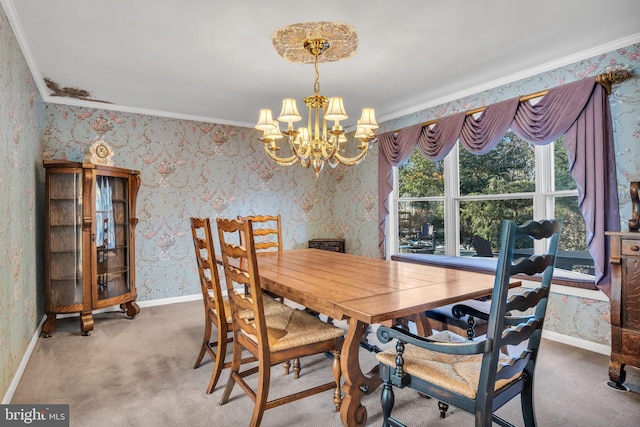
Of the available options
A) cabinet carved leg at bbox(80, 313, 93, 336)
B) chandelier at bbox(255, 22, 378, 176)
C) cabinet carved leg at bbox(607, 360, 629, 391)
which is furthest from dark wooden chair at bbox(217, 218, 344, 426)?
cabinet carved leg at bbox(80, 313, 93, 336)

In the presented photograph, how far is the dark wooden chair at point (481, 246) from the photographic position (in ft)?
11.8

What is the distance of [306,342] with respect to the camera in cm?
179

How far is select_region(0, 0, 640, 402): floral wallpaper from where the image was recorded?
2.33 metres

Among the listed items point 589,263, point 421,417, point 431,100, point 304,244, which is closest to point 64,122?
point 304,244

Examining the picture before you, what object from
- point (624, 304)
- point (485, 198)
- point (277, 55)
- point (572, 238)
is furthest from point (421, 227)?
point (277, 55)

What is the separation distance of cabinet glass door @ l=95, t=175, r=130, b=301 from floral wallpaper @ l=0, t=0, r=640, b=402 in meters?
0.41

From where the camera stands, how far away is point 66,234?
337 cm

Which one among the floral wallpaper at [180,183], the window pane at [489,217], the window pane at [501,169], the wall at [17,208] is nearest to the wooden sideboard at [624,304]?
the floral wallpaper at [180,183]

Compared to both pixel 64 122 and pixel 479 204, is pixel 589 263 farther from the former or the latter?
pixel 64 122

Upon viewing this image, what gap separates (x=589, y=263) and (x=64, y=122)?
5.18 meters

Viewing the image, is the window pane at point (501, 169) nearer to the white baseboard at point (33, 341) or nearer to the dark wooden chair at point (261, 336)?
the dark wooden chair at point (261, 336)

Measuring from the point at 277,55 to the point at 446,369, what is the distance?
2.43m

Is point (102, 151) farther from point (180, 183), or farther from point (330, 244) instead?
point (330, 244)

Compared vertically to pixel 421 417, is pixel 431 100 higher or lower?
higher
